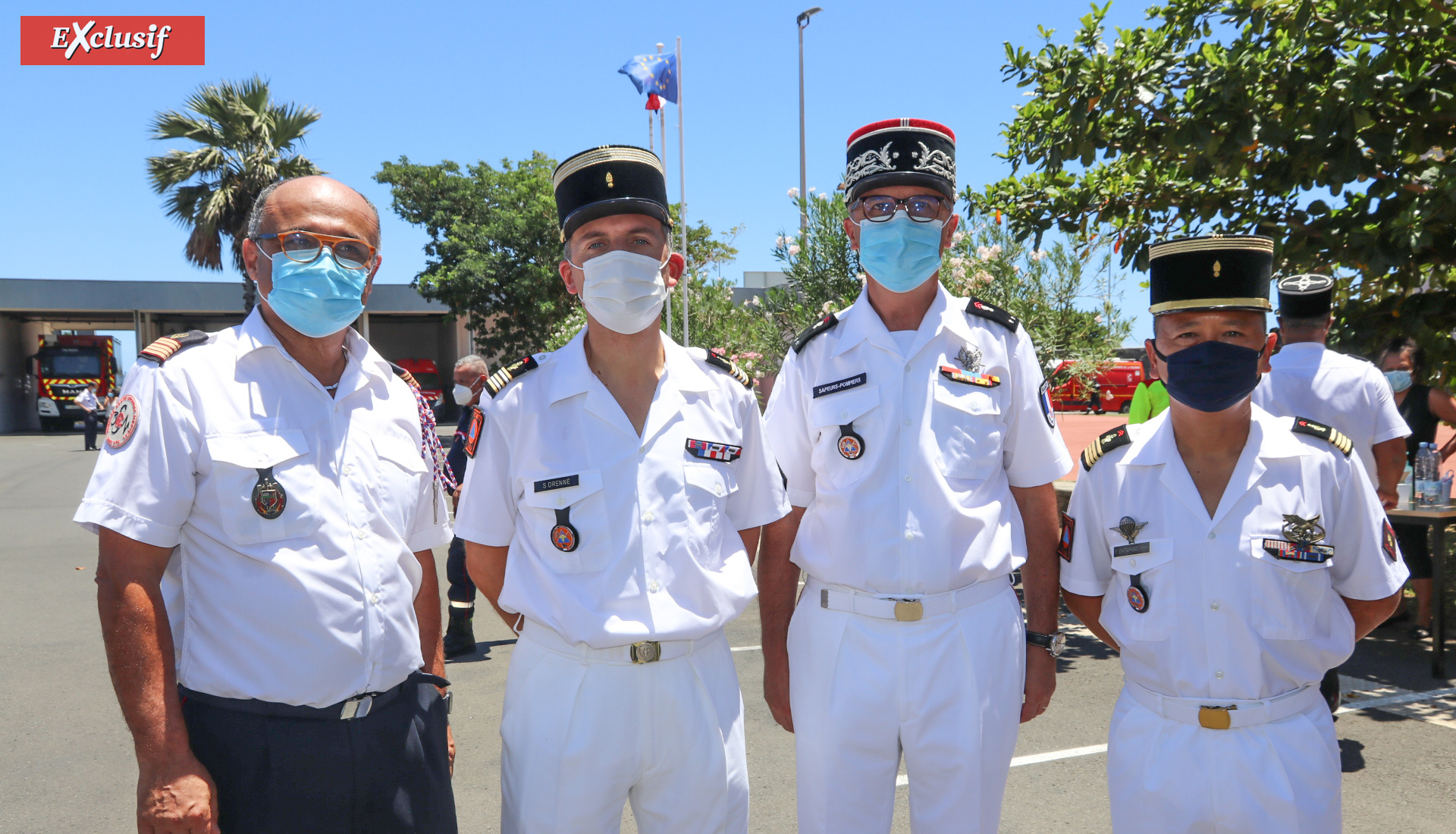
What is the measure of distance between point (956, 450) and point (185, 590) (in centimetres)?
202

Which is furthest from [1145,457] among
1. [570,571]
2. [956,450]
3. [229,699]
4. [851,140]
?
[229,699]

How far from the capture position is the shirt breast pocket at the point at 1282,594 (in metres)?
2.21

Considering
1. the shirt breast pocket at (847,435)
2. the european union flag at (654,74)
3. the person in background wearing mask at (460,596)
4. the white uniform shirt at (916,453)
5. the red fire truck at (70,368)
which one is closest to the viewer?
the white uniform shirt at (916,453)

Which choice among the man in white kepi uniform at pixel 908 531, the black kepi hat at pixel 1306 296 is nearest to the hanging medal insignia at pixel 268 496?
the man in white kepi uniform at pixel 908 531

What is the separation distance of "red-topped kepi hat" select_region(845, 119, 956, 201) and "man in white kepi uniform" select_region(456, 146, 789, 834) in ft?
2.16

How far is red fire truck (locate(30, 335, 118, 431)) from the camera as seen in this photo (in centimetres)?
3556

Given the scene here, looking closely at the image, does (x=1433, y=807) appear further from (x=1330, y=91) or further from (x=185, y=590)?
(x=185, y=590)

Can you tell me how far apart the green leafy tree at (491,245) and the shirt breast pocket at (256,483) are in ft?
77.8

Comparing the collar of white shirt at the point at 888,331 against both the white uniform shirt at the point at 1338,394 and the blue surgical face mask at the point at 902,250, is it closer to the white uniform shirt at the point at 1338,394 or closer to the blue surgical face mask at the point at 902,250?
the blue surgical face mask at the point at 902,250

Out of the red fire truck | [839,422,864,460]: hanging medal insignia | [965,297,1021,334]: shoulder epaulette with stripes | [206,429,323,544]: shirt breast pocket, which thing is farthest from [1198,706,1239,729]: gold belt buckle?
the red fire truck

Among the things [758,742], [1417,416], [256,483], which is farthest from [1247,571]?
[1417,416]

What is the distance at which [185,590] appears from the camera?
2.17m

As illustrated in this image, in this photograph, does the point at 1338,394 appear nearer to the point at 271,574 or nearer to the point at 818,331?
the point at 818,331

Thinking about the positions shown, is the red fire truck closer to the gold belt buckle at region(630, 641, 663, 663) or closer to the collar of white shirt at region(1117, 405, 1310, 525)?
the gold belt buckle at region(630, 641, 663, 663)
